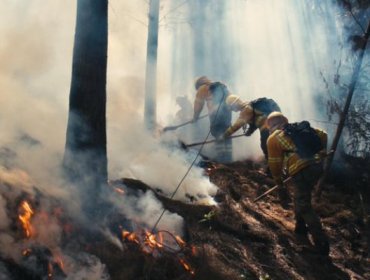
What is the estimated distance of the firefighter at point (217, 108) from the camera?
28.1 feet

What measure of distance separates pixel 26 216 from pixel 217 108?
5.42m

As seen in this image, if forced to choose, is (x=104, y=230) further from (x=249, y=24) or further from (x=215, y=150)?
(x=249, y=24)

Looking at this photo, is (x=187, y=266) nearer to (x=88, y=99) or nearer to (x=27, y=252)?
(x=27, y=252)

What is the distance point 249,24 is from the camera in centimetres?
1692

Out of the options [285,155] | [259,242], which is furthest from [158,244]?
[285,155]

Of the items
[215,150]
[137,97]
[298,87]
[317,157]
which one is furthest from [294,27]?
[317,157]

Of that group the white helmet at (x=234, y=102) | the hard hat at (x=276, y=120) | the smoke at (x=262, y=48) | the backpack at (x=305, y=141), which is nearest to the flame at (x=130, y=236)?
the backpack at (x=305, y=141)

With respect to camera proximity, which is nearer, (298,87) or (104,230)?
(104,230)

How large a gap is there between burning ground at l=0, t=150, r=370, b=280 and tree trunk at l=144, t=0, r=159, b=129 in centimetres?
355

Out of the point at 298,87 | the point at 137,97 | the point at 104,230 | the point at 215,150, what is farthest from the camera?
the point at 298,87

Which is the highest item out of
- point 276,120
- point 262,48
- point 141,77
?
point 262,48

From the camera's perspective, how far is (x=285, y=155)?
560 centimetres

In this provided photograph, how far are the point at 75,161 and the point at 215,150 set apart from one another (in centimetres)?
482

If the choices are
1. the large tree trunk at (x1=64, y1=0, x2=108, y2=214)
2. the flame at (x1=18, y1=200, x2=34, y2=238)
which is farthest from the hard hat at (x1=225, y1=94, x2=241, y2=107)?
the flame at (x1=18, y1=200, x2=34, y2=238)
